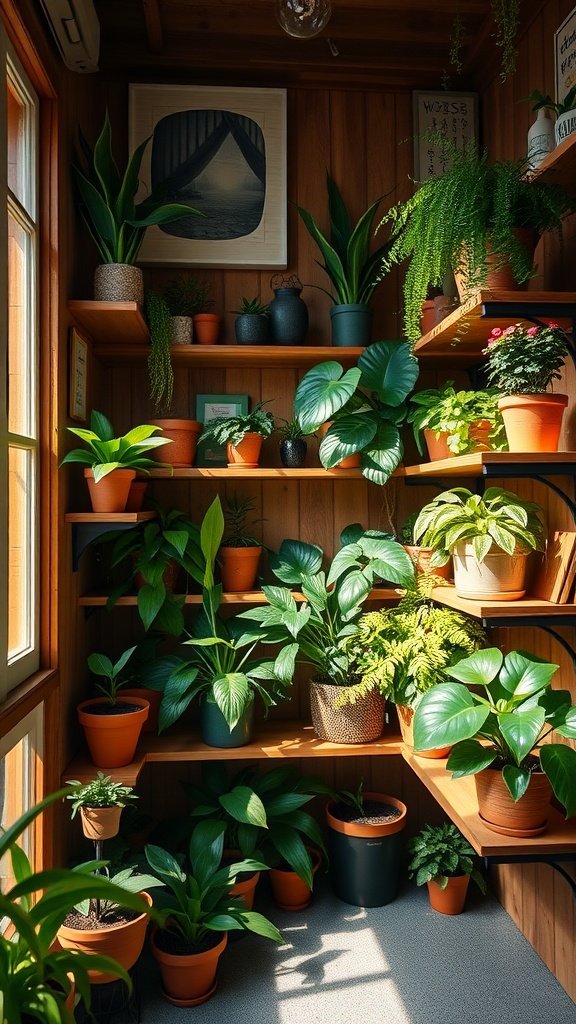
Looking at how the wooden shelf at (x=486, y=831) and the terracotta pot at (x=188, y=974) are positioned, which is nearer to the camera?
the wooden shelf at (x=486, y=831)

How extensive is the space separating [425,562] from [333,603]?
34 centimetres

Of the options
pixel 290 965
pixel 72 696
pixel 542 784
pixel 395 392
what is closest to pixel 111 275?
pixel 395 392

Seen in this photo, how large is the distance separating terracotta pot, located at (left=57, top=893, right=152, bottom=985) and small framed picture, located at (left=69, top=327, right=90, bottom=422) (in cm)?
145

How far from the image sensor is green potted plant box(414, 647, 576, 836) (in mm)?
1688

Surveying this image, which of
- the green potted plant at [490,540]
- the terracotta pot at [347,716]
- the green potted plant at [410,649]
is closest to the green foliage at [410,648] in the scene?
the green potted plant at [410,649]

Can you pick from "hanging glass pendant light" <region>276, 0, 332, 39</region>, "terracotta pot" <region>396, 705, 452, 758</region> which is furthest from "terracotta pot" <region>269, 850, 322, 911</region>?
"hanging glass pendant light" <region>276, 0, 332, 39</region>

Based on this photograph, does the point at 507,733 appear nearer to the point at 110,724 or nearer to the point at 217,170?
the point at 110,724

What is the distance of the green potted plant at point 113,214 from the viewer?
242 centimetres

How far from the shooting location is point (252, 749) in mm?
2584

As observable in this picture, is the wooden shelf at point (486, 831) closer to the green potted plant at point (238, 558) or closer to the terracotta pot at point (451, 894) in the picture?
the terracotta pot at point (451, 894)

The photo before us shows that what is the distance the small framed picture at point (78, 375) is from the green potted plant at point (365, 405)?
27.7 inches

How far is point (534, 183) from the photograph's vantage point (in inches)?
77.7

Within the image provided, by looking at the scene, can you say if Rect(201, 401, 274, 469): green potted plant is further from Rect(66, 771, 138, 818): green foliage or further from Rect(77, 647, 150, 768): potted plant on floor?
Rect(66, 771, 138, 818): green foliage

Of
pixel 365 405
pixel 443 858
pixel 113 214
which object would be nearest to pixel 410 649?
pixel 443 858
